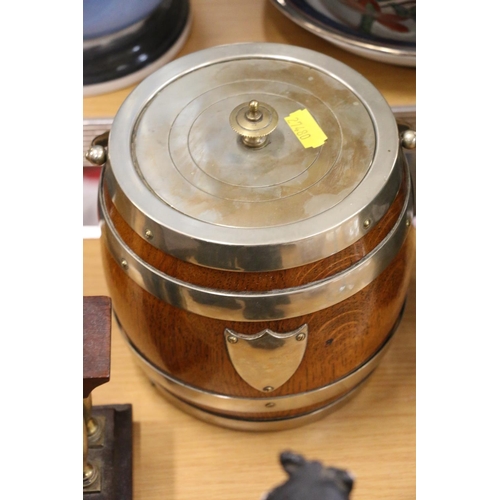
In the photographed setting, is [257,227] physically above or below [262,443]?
above

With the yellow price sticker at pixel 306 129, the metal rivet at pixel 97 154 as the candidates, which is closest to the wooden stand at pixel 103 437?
the metal rivet at pixel 97 154

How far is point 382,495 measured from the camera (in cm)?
104

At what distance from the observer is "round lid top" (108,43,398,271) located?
0.81 m

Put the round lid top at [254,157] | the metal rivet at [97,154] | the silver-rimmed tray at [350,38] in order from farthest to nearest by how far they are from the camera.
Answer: the silver-rimmed tray at [350,38]
the metal rivet at [97,154]
the round lid top at [254,157]

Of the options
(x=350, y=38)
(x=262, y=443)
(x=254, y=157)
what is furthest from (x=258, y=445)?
(x=350, y=38)

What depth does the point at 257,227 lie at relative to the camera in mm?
814

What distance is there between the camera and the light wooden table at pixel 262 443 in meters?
1.05

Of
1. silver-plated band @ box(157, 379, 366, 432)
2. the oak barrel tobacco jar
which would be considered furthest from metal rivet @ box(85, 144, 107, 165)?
silver-plated band @ box(157, 379, 366, 432)

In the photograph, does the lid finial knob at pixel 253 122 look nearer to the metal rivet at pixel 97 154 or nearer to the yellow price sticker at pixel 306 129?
the yellow price sticker at pixel 306 129

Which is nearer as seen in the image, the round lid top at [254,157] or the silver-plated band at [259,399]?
the round lid top at [254,157]

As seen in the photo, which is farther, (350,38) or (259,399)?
(350,38)

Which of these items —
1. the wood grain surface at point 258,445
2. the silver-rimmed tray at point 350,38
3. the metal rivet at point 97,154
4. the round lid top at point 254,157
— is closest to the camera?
the round lid top at point 254,157

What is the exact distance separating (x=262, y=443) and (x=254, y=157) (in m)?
0.47

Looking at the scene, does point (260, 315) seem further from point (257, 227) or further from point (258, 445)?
point (258, 445)
